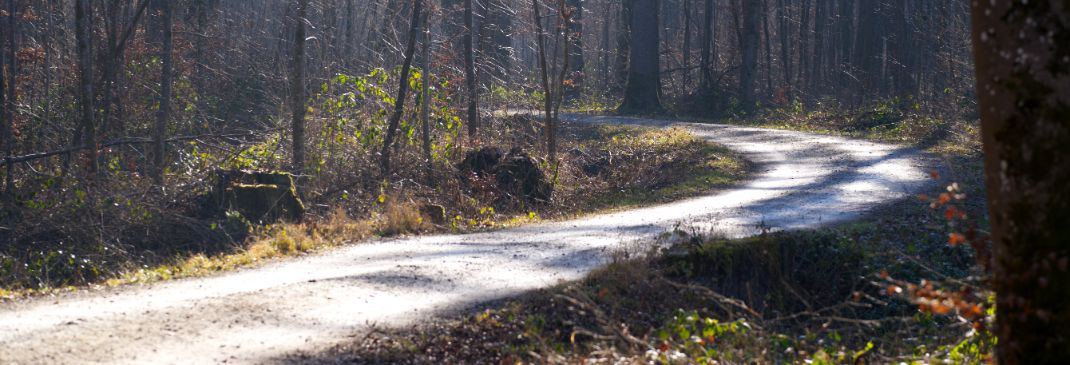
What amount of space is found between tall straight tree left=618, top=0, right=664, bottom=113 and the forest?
6397mm

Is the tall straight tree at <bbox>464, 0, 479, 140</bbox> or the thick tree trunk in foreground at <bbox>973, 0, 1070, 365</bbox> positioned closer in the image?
the thick tree trunk in foreground at <bbox>973, 0, 1070, 365</bbox>

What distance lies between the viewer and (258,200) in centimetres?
1384

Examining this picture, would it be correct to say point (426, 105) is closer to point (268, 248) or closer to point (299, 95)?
point (299, 95)

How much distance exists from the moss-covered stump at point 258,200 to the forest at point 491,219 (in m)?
0.04

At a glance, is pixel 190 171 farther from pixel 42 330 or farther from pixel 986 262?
pixel 986 262

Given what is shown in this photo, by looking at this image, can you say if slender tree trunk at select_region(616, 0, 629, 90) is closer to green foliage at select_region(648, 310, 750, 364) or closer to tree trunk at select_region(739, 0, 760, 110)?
tree trunk at select_region(739, 0, 760, 110)

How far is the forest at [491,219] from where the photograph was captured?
18.7ft

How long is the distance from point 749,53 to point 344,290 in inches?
1075

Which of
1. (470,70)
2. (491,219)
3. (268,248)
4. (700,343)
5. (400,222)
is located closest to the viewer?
(700,343)

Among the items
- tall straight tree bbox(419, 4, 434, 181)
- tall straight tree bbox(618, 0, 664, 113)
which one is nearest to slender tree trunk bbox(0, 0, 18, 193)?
tall straight tree bbox(419, 4, 434, 181)

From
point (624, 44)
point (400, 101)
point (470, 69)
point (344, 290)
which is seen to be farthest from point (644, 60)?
point (344, 290)

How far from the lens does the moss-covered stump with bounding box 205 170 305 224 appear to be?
1374 centimetres

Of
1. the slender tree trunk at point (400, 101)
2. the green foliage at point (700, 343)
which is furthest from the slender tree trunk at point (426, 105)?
the green foliage at point (700, 343)

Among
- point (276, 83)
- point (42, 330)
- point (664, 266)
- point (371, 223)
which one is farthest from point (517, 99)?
point (42, 330)
